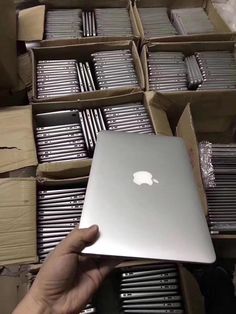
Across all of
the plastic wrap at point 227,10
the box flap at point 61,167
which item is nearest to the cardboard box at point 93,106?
A: the box flap at point 61,167

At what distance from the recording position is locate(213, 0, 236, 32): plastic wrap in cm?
184

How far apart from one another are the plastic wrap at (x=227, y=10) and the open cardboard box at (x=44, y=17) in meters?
0.49

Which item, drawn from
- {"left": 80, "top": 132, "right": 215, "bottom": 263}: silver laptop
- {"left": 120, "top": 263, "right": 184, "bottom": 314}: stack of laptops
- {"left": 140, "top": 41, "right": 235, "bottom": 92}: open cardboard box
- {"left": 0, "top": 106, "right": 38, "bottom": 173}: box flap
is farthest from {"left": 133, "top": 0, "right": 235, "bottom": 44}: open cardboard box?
{"left": 120, "top": 263, "right": 184, "bottom": 314}: stack of laptops

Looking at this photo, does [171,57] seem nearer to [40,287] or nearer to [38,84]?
[38,84]

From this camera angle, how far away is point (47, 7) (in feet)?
6.01

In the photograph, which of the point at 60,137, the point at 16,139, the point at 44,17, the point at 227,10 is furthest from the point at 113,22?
the point at 16,139

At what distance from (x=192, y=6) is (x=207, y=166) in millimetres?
1050

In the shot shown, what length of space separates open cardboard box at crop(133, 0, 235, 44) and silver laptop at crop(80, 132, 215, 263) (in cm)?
76

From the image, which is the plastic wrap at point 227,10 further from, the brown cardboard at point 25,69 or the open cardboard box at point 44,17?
the brown cardboard at point 25,69

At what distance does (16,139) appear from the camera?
1.25 meters

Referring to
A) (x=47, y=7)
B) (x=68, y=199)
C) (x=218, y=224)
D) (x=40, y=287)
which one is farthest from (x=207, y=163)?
(x=47, y=7)

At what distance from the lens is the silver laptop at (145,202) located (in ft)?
2.65

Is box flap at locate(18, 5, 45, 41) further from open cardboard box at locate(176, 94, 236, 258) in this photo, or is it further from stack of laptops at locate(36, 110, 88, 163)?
open cardboard box at locate(176, 94, 236, 258)

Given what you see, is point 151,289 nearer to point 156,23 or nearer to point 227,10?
point 156,23
